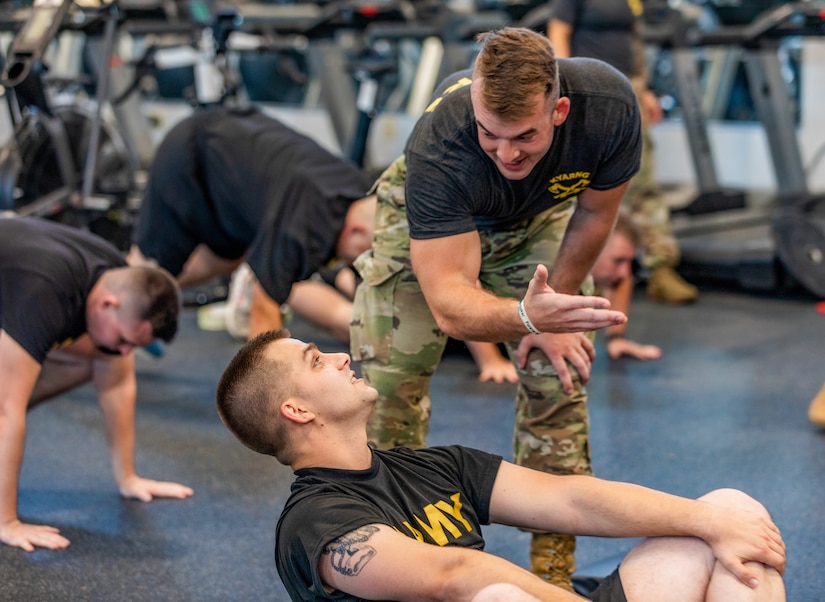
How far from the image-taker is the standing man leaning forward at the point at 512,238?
6.03 ft

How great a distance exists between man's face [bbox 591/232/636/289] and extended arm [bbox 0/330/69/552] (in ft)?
6.92

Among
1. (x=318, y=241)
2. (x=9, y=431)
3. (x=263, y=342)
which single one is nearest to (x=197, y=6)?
(x=318, y=241)

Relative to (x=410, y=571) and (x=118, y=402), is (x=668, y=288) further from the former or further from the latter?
(x=410, y=571)

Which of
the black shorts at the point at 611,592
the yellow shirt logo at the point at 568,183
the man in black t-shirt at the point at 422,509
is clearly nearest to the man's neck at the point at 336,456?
the man in black t-shirt at the point at 422,509

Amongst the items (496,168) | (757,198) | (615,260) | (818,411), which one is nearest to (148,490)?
(496,168)

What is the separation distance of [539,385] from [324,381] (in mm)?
659

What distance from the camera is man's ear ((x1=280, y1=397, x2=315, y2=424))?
1.74m

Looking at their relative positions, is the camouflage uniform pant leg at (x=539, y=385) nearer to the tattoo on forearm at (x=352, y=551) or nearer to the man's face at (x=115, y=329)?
the tattoo on forearm at (x=352, y=551)

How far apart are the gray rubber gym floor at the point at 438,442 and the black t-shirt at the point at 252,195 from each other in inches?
22.3

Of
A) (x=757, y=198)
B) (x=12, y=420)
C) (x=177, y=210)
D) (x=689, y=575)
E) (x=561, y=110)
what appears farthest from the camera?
(x=757, y=198)

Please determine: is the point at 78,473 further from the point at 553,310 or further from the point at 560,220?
the point at 553,310

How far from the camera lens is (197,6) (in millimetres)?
5156

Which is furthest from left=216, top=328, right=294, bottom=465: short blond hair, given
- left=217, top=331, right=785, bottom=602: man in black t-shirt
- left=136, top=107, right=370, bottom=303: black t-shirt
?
left=136, top=107, right=370, bottom=303: black t-shirt

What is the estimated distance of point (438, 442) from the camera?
10.9ft
